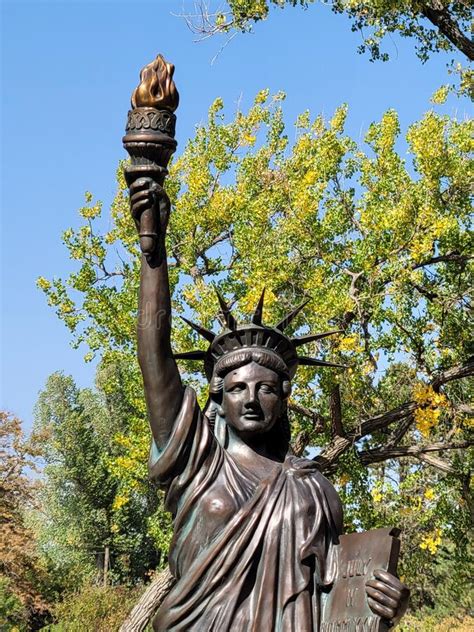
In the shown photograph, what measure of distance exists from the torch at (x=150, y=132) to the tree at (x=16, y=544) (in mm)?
19257

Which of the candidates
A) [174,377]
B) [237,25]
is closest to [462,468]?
[237,25]

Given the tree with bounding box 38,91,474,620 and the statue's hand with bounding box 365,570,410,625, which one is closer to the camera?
the statue's hand with bounding box 365,570,410,625

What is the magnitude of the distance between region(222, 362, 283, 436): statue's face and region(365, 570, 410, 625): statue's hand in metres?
0.98

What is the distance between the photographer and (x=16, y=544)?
22.7 meters

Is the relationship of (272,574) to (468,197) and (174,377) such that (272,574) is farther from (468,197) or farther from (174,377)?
(468,197)

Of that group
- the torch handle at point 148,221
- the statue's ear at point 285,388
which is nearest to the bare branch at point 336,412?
the statue's ear at point 285,388

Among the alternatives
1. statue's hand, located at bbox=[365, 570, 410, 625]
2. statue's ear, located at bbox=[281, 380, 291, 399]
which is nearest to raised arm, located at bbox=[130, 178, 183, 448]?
statue's ear, located at bbox=[281, 380, 291, 399]

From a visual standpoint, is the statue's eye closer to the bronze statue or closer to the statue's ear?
the bronze statue

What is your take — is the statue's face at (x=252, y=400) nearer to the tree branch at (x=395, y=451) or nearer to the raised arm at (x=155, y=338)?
the raised arm at (x=155, y=338)

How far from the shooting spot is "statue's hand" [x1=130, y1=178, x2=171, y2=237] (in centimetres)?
449

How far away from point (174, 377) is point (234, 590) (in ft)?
3.22

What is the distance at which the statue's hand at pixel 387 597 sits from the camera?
390 centimetres

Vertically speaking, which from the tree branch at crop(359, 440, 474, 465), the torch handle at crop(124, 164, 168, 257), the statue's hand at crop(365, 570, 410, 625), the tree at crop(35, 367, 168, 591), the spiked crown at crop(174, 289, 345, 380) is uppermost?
the tree at crop(35, 367, 168, 591)

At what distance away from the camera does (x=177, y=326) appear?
1612cm
